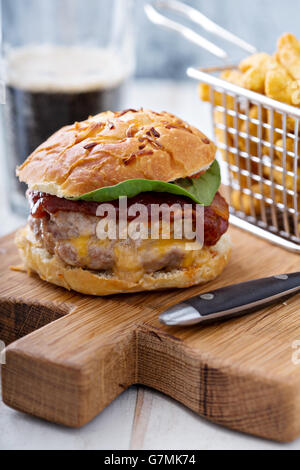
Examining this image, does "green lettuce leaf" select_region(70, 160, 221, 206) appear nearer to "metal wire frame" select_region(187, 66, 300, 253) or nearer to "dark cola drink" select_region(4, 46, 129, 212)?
"metal wire frame" select_region(187, 66, 300, 253)

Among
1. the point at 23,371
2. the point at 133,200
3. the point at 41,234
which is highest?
the point at 133,200

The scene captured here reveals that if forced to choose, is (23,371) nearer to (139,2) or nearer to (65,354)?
(65,354)

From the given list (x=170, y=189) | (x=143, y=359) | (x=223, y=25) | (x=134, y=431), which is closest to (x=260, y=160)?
(x=170, y=189)

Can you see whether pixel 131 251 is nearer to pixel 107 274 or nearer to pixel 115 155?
pixel 107 274

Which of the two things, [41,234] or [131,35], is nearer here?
[41,234]

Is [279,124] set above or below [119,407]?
above

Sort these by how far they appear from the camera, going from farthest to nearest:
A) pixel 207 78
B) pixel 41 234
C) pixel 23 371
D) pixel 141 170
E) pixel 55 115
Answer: pixel 55 115 < pixel 207 78 < pixel 41 234 < pixel 141 170 < pixel 23 371

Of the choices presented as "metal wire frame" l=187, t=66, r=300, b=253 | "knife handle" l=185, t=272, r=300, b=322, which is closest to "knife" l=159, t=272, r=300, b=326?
"knife handle" l=185, t=272, r=300, b=322

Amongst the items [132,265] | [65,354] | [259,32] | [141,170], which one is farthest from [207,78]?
[259,32]
